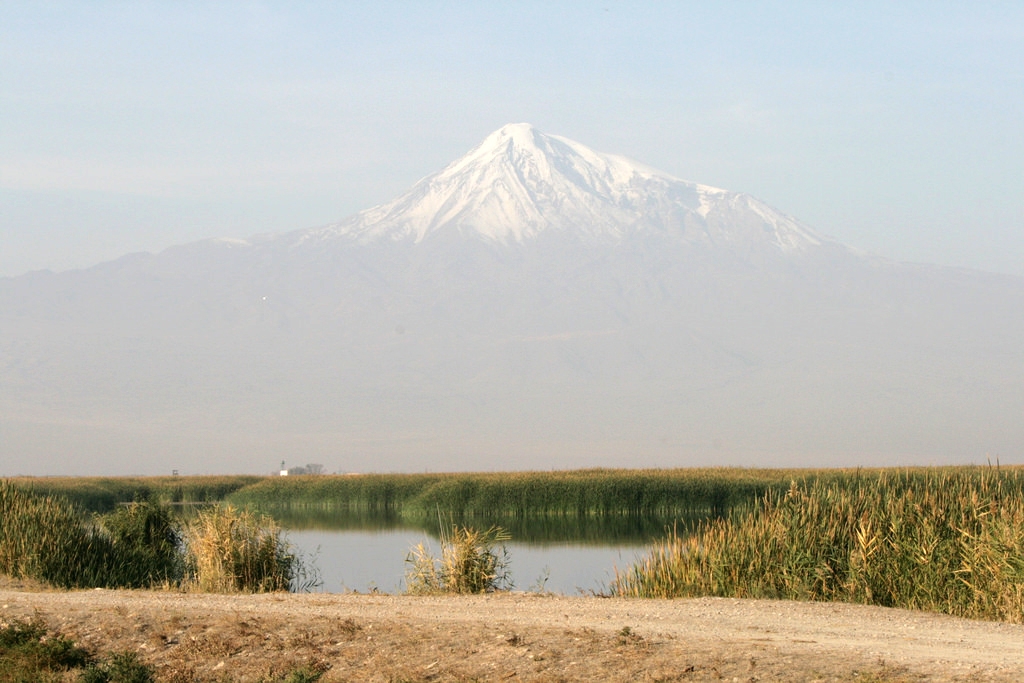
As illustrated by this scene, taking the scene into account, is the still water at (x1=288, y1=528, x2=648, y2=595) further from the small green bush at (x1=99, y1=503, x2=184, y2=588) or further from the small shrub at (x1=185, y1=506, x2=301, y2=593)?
the small green bush at (x1=99, y1=503, x2=184, y2=588)

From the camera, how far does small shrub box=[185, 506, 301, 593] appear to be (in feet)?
54.9

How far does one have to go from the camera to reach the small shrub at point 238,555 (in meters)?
16.7

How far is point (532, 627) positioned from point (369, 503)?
36676 mm

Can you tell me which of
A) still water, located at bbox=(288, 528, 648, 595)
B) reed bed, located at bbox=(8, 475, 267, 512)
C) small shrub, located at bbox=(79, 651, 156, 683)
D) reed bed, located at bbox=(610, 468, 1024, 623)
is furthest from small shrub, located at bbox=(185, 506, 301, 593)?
reed bed, located at bbox=(8, 475, 267, 512)

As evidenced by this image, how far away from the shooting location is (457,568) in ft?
52.7

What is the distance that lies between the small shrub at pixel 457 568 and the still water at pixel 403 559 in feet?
1.97

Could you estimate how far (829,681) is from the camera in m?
8.46

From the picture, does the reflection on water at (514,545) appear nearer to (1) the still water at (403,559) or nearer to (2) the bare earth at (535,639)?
(1) the still water at (403,559)

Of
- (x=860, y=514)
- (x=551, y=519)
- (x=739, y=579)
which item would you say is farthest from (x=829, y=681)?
(x=551, y=519)

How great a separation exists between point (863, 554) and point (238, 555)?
9370mm

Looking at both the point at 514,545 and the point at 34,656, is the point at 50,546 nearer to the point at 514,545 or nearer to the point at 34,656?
the point at 34,656

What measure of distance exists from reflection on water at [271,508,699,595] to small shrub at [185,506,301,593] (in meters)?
1.87

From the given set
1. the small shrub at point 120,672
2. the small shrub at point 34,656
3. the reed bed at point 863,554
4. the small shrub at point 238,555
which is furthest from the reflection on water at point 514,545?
the small shrub at point 120,672

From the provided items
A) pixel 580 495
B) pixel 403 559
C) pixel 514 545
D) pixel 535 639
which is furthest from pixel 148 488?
pixel 535 639
